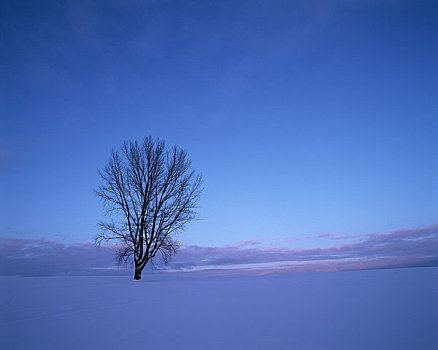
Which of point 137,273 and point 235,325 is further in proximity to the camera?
point 137,273

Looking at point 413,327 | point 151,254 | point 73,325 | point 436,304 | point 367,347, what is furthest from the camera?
point 151,254

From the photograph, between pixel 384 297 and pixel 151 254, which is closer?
pixel 384 297

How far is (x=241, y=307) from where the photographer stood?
4781 mm

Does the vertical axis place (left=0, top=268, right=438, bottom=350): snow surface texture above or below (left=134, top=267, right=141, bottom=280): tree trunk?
below

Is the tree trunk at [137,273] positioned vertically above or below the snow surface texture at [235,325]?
above

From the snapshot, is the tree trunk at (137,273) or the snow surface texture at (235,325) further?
the tree trunk at (137,273)

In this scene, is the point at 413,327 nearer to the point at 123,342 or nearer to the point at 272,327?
the point at 272,327

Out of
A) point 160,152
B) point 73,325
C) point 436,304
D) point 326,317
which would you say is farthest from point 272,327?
point 160,152

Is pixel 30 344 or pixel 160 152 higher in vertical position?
pixel 160 152

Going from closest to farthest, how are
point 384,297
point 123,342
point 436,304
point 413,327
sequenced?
point 123,342 → point 413,327 → point 436,304 → point 384,297

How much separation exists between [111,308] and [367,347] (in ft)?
14.0

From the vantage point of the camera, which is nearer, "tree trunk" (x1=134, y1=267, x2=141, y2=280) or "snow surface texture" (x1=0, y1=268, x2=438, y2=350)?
"snow surface texture" (x1=0, y1=268, x2=438, y2=350)

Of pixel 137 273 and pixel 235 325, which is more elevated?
pixel 137 273

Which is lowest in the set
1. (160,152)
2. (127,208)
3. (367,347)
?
(367,347)
